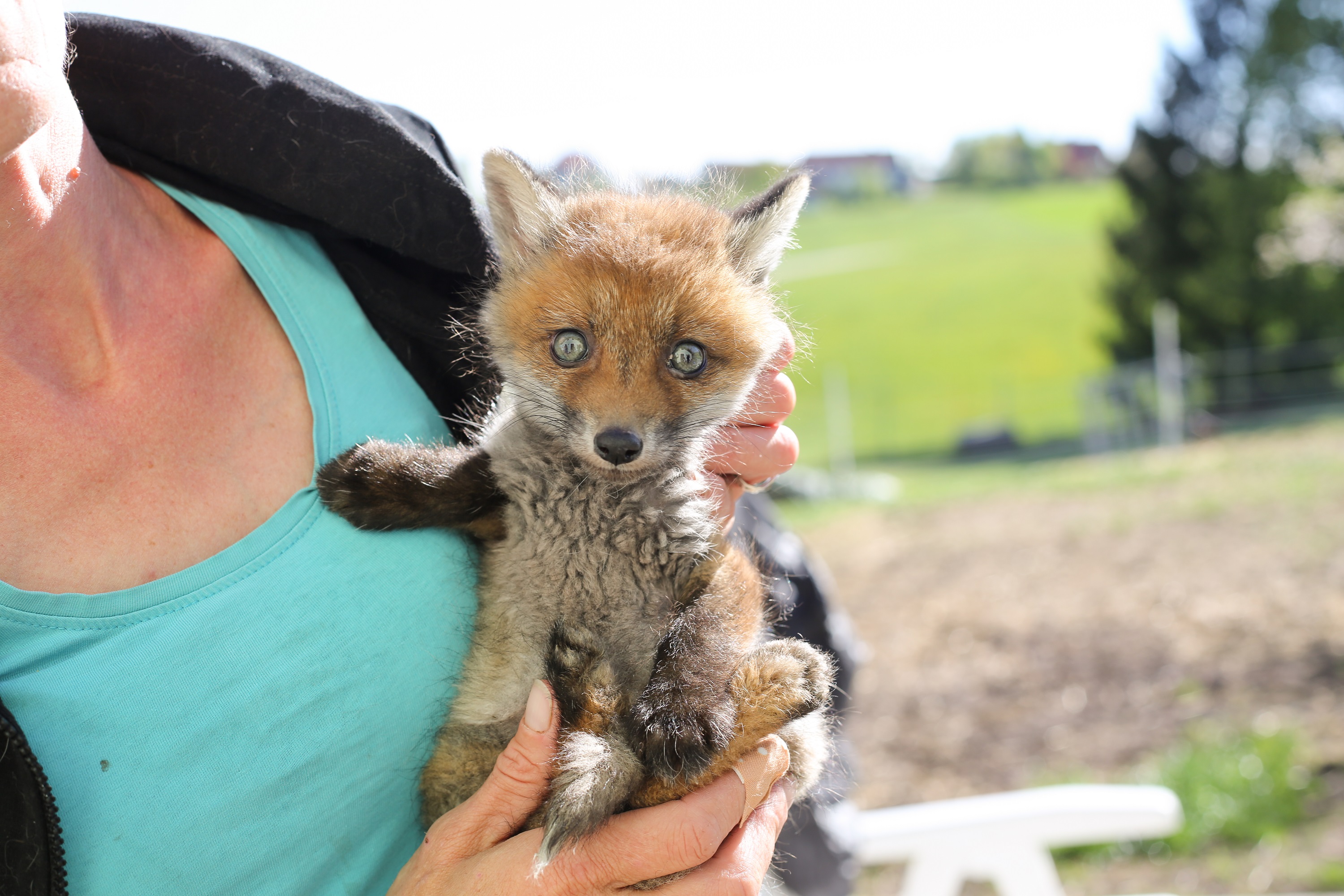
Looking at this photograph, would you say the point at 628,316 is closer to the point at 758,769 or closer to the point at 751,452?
the point at 751,452

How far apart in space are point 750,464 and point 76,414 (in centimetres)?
143

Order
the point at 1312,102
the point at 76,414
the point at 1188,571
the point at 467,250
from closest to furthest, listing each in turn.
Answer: the point at 76,414
the point at 467,250
the point at 1188,571
the point at 1312,102

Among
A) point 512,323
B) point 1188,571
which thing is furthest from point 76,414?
point 1188,571

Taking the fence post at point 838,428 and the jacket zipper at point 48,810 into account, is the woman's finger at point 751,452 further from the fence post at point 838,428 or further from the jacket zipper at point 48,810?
the fence post at point 838,428

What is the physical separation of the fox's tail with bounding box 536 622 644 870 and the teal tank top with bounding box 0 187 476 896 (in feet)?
1.03

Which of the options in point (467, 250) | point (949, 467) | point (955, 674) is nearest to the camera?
point (467, 250)

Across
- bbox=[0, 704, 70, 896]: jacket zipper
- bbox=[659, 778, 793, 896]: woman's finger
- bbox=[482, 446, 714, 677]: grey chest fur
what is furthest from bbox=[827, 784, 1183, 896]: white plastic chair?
bbox=[0, 704, 70, 896]: jacket zipper

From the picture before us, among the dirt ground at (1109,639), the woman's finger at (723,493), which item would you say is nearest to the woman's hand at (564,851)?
the woman's finger at (723,493)

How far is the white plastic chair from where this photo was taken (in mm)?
3465

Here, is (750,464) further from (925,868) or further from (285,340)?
(925,868)

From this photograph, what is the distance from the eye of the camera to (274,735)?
1.75m

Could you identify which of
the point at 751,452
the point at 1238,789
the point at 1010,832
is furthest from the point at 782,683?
the point at 1238,789

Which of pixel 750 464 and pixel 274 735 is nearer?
pixel 274 735

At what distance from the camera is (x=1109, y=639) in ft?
26.3
